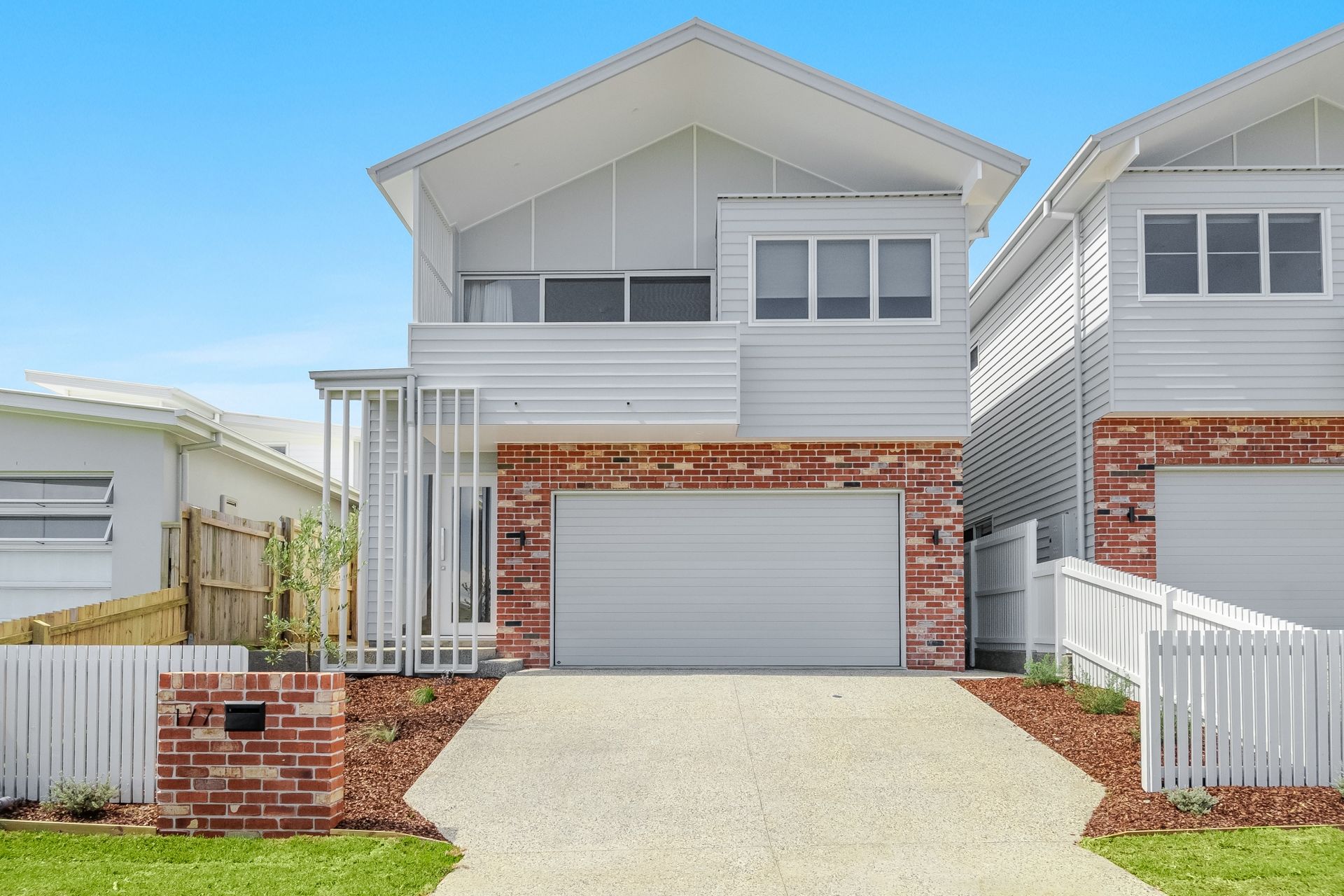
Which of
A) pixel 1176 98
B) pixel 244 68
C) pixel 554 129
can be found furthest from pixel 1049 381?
pixel 244 68

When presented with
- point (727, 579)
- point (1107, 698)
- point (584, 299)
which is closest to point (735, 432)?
point (727, 579)

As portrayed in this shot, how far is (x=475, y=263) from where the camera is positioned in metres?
16.0

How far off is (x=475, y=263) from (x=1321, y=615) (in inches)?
438

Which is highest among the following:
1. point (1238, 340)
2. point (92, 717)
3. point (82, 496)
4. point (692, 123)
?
point (692, 123)

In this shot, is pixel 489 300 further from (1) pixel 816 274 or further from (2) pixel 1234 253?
(2) pixel 1234 253

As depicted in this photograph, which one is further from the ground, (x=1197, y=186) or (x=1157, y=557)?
(x=1197, y=186)

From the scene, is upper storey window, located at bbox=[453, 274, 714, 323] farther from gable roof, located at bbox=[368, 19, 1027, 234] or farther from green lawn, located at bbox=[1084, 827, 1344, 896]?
green lawn, located at bbox=[1084, 827, 1344, 896]

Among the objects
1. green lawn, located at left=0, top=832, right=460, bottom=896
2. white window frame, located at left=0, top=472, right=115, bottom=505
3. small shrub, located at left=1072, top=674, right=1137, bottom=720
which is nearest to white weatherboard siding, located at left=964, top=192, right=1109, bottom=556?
small shrub, located at left=1072, top=674, right=1137, bottom=720

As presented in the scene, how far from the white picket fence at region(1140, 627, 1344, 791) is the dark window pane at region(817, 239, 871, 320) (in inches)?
270

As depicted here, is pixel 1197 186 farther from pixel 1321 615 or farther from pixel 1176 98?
pixel 1321 615

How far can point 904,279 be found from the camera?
14.8 metres

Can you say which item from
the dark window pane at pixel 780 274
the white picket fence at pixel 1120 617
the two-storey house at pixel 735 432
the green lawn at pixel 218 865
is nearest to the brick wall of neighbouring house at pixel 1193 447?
the white picket fence at pixel 1120 617

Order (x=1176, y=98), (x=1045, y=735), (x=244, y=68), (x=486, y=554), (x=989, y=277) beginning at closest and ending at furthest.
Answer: (x=1045, y=735) < (x=1176, y=98) < (x=486, y=554) < (x=244, y=68) < (x=989, y=277)

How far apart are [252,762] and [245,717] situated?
0.29m
